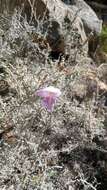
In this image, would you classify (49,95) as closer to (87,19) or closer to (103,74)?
(103,74)

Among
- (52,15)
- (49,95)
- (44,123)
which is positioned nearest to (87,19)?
(52,15)

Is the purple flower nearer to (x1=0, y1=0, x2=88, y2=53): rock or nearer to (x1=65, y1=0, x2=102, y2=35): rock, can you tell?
(x1=0, y1=0, x2=88, y2=53): rock

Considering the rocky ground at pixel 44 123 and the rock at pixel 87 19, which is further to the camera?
the rock at pixel 87 19

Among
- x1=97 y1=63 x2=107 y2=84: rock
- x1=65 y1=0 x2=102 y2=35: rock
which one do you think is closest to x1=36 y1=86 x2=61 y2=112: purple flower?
x1=97 y1=63 x2=107 y2=84: rock

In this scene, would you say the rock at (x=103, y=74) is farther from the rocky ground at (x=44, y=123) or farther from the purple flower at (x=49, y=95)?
the purple flower at (x=49, y=95)

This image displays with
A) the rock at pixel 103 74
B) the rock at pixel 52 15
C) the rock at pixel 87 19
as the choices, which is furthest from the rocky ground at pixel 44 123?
the rock at pixel 87 19

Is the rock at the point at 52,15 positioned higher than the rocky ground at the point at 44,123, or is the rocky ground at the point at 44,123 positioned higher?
the rock at the point at 52,15

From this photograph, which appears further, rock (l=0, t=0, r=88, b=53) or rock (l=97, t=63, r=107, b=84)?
rock (l=97, t=63, r=107, b=84)

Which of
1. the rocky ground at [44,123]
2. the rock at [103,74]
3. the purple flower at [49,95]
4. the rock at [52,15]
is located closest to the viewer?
the purple flower at [49,95]

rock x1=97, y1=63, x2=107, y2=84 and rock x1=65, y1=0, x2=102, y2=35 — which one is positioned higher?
rock x1=65, y1=0, x2=102, y2=35
